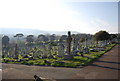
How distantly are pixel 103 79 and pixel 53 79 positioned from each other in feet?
13.6

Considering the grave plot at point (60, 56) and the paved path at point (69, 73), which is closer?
the paved path at point (69, 73)

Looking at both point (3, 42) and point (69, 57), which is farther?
point (3, 42)

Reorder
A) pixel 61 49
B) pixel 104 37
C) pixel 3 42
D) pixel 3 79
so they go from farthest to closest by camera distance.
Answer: pixel 3 42
pixel 104 37
pixel 61 49
pixel 3 79

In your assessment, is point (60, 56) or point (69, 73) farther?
point (60, 56)

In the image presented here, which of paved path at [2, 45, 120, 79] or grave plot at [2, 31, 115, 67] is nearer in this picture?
paved path at [2, 45, 120, 79]

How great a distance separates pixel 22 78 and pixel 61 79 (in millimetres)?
3219

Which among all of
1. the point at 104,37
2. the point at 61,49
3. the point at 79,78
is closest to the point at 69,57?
the point at 61,49

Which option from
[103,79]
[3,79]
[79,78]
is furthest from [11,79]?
[103,79]

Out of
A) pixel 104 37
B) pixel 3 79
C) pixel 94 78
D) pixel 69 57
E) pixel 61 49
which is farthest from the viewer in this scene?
pixel 104 37

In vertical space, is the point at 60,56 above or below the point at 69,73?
above

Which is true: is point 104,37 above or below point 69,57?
above

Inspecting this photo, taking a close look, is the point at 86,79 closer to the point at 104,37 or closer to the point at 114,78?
the point at 114,78

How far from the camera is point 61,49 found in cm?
2400

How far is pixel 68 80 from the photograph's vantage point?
1021 cm
